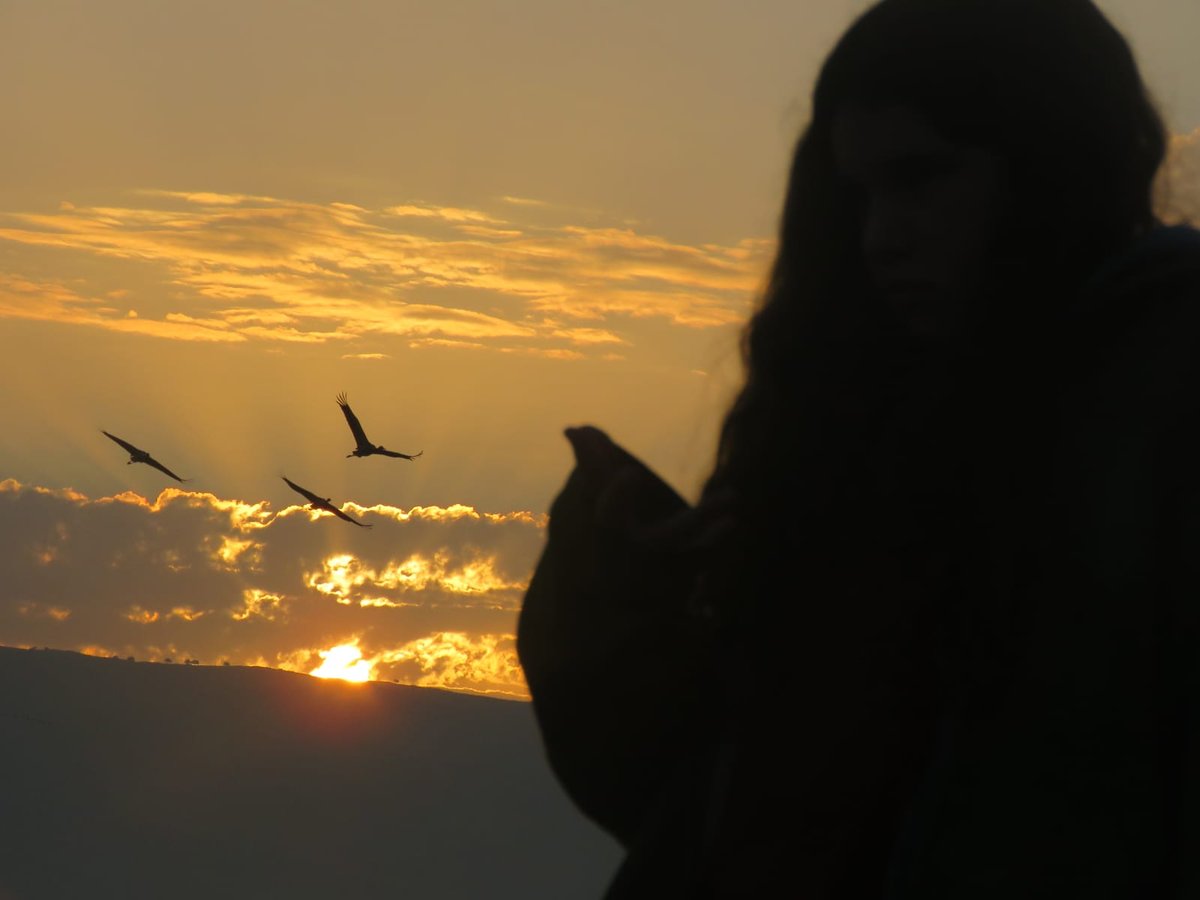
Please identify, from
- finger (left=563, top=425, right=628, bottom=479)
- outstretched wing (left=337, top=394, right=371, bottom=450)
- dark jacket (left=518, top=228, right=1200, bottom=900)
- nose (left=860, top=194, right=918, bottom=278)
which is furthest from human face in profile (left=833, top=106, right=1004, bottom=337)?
outstretched wing (left=337, top=394, right=371, bottom=450)

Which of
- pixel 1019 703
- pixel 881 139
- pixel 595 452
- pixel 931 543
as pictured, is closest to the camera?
pixel 1019 703

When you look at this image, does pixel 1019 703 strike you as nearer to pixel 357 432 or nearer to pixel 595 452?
pixel 595 452

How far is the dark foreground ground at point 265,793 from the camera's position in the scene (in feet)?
124

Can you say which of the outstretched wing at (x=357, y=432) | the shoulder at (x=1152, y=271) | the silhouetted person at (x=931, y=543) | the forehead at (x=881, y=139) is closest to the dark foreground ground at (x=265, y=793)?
the outstretched wing at (x=357, y=432)

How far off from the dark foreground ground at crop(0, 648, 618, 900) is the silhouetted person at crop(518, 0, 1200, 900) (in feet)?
119

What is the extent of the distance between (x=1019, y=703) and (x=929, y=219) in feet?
1.88

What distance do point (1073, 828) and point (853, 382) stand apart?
0.76 m

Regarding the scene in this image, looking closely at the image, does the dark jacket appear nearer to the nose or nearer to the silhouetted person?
the silhouetted person

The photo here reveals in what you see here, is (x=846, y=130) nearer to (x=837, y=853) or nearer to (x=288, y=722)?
(x=837, y=853)

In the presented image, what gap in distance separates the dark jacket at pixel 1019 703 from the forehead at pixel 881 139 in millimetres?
265

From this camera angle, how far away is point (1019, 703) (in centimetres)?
165

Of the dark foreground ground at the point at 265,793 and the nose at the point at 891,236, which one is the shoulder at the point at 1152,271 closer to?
the nose at the point at 891,236

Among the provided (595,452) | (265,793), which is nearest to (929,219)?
(595,452)

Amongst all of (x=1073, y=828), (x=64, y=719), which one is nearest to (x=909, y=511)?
(x=1073, y=828)
